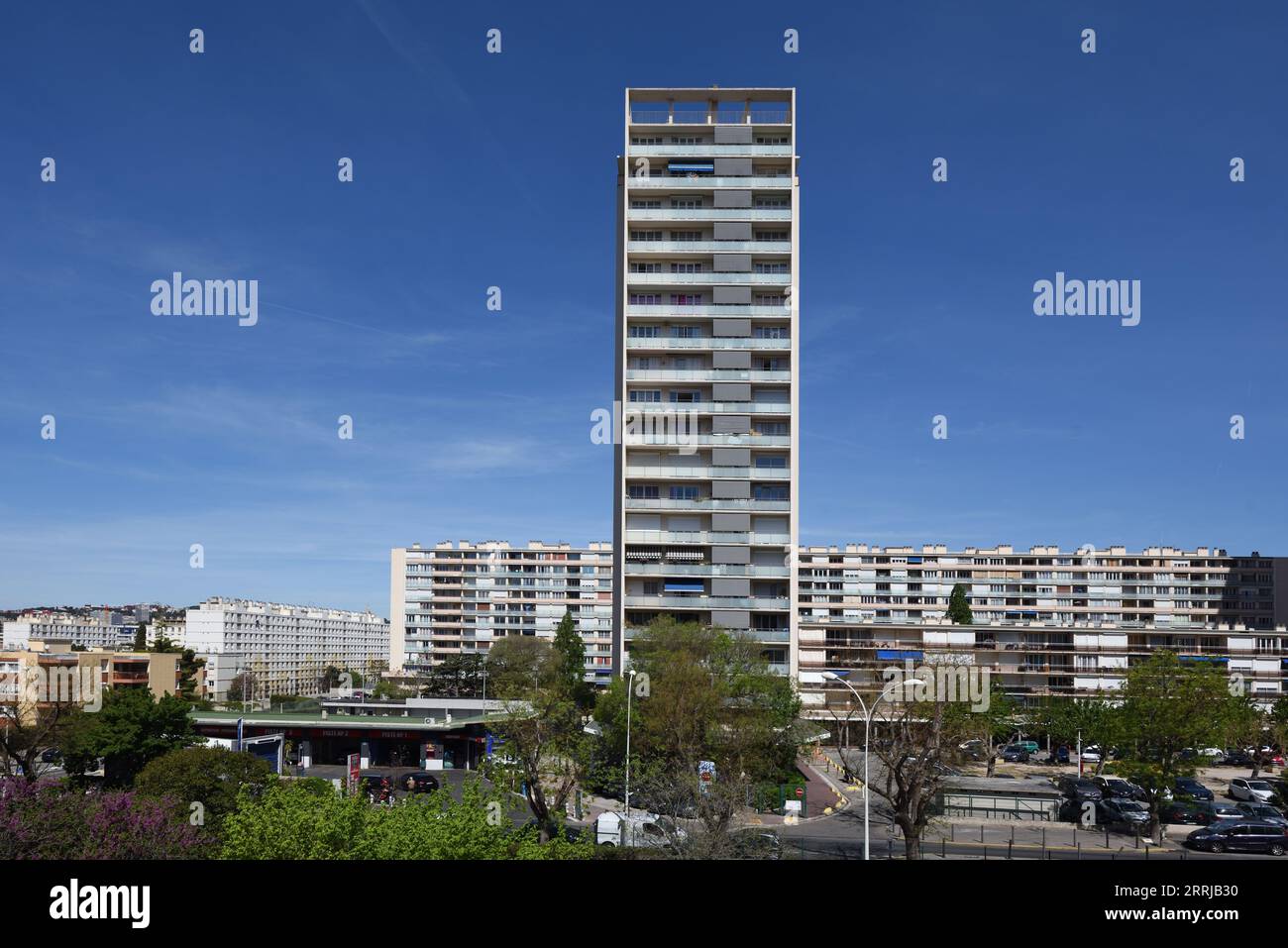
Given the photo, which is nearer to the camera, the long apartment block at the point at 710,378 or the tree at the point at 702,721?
the tree at the point at 702,721

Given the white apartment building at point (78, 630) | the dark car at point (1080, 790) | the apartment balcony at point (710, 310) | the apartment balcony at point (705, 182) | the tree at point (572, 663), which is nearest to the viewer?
the dark car at point (1080, 790)

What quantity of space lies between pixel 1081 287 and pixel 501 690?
3026 centimetres

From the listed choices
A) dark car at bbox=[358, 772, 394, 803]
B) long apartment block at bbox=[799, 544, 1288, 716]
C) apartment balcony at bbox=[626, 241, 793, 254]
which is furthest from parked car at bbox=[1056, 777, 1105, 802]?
long apartment block at bbox=[799, 544, 1288, 716]

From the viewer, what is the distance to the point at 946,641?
7981 cm

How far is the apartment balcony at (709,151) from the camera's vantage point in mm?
61531

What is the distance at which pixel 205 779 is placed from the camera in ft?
103

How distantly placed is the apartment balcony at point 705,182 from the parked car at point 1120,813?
133ft

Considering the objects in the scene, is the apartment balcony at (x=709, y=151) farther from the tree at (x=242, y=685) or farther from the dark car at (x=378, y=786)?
the tree at (x=242, y=685)

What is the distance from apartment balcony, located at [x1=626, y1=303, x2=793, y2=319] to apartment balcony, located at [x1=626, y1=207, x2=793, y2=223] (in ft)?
18.8

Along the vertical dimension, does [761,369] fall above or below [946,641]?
above

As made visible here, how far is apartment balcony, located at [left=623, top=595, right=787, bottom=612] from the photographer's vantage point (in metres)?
59.8

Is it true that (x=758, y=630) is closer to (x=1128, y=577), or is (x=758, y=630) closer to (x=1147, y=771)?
(x=1147, y=771)

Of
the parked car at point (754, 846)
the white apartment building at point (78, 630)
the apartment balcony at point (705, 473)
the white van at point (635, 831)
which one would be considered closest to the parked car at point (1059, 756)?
the apartment balcony at point (705, 473)
